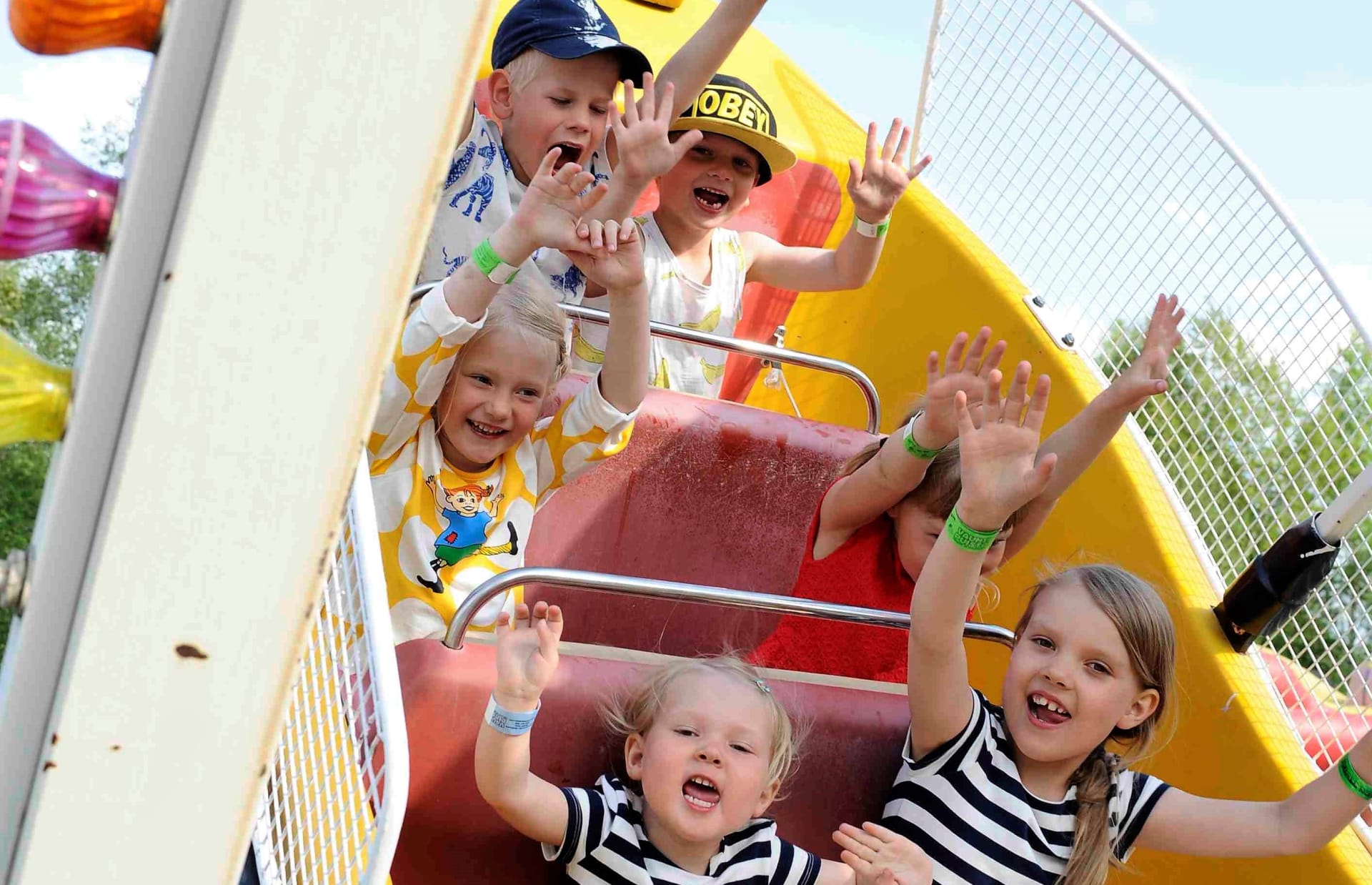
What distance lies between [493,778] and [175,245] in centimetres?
72

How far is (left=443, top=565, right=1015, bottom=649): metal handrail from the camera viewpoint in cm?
104

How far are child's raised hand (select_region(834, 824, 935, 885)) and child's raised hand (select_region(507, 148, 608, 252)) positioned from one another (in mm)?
598

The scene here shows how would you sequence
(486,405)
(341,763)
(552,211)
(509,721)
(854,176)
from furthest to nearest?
(854,176)
(486,405)
(552,211)
(509,721)
(341,763)

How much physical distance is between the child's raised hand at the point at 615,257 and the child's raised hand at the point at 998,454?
36 centimetres

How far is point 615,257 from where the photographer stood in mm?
1254

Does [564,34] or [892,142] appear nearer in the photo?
[564,34]

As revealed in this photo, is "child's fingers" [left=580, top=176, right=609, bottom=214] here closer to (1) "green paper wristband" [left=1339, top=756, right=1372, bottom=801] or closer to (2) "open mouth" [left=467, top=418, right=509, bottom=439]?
(2) "open mouth" [left=467, top=418, right=509, bottom=439]

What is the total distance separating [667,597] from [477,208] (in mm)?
732

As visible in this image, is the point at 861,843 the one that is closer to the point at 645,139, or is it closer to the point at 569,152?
the point at 645,139

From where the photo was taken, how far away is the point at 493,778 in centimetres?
99

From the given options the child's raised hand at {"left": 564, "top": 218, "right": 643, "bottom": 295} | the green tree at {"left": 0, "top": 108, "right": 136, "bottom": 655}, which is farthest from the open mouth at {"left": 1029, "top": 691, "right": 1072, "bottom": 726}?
the green tree at {"left": 0, "top": 108, "right": 136, "bottom": 655}

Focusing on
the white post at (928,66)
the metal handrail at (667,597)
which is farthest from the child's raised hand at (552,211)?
the white post at (928,66)

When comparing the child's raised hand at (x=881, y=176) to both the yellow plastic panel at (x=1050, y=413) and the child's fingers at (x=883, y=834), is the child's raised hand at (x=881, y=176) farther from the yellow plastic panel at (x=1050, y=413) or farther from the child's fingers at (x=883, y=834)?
the child's fingers at (x=883, y=834)

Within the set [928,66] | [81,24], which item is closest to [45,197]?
[81,24]
